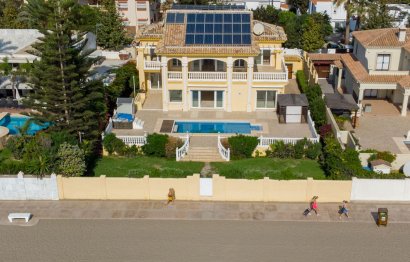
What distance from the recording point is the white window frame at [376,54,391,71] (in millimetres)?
42397

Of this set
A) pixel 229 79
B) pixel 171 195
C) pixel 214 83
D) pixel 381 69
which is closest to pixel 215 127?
pixel 214 83

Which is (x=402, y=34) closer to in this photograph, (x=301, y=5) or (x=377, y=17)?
(x=377, y=17)

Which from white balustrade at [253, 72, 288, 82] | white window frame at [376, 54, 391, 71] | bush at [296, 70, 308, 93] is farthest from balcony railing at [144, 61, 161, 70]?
white window frame at [376, 54, 391, 71]

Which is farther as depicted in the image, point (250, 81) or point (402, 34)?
point (402, 34)

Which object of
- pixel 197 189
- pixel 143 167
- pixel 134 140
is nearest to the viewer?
pixel 197 189

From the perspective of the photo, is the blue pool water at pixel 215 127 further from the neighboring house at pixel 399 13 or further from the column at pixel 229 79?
the neighboring house at pixel 399 13

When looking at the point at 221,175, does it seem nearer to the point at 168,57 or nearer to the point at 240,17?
the point at 168,57

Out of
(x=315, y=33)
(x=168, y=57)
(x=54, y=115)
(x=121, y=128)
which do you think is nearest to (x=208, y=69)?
(x=168, y=57)

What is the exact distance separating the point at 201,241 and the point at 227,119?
624 inches

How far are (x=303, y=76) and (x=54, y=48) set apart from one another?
25.5m

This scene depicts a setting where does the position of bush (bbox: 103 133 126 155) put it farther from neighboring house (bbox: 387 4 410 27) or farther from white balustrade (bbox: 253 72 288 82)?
neighboring house (bbox: 387 4 410 27)

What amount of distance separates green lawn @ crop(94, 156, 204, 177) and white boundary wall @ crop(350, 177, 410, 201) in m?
9.96

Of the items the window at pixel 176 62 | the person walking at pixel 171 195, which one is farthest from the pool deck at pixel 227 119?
the person walking at pixel 171 195

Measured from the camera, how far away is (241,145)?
1358 inches
